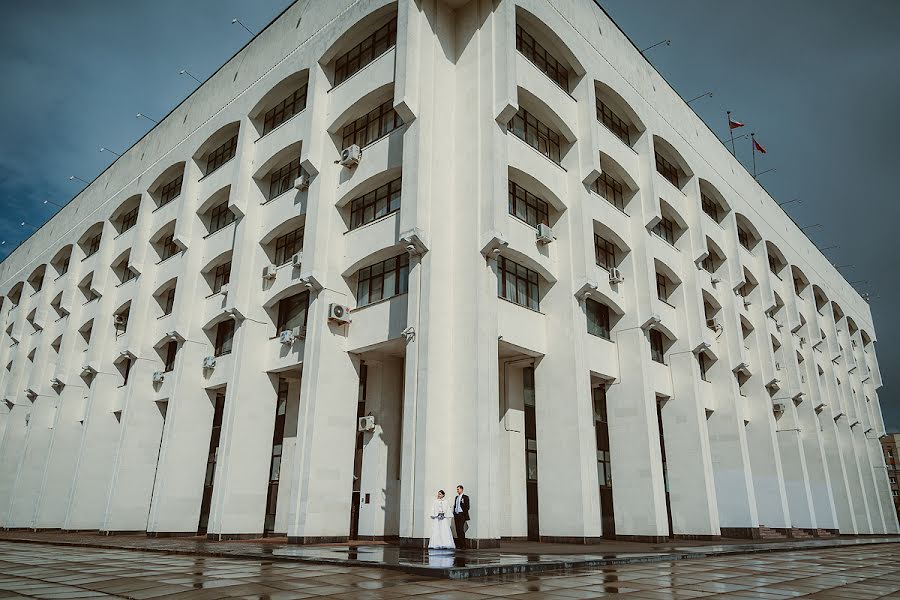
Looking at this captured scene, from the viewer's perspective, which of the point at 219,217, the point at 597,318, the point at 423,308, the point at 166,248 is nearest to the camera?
the point at 423,308

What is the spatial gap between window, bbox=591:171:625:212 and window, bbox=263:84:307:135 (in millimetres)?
13359

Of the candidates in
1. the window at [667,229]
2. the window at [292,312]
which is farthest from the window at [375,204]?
the window at [667,229]

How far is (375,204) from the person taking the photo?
73.8 ft

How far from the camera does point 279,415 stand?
2623cm

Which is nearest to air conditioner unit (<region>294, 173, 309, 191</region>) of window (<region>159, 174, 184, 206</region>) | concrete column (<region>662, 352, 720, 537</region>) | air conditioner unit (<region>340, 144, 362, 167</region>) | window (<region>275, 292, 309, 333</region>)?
air conditioner unit (<region>340, 144, 362, 167</region>)

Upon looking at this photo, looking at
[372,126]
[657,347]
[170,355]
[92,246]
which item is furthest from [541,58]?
[92,246]

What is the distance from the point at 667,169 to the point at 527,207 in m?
12.4

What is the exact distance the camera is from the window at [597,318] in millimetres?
25062

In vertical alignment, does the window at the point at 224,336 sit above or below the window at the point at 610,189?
below

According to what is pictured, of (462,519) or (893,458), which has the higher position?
(893,458)

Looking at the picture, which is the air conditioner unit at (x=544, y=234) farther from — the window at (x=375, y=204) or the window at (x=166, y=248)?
the window at (x=166, y=248)

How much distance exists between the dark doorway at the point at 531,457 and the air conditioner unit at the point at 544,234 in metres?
5.45

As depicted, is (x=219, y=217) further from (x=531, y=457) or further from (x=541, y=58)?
(x=531, y=457)

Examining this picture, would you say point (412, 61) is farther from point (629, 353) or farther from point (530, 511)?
point (530, 511)
